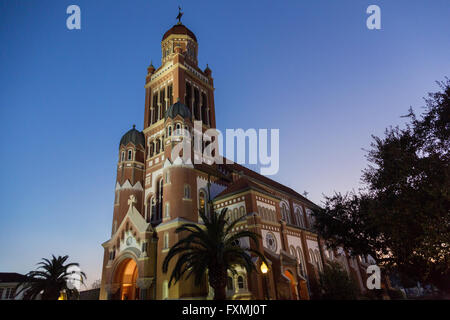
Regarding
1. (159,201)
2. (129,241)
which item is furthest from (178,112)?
(129,241)

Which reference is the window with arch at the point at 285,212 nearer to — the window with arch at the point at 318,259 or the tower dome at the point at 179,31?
the window with arch at the point at 318,259

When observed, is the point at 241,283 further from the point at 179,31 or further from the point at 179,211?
the point at 179,31

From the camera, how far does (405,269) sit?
2006 centimetres

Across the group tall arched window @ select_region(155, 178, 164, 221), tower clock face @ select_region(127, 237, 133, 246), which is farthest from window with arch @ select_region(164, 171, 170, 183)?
tower clock face @ select_region(127, 237, 133, 246)

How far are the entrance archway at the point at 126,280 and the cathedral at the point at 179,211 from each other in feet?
0.32

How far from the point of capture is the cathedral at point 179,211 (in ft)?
80.6

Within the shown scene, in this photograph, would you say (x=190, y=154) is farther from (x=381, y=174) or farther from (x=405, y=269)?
(x=405, y=269)

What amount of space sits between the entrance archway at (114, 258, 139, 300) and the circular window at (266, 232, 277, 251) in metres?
14.2

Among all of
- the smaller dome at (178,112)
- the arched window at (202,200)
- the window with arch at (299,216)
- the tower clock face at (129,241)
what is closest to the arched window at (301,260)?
the window with arch at (299,216)

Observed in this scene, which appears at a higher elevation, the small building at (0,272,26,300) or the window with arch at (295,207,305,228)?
the window with arch at (295,207,305,228)

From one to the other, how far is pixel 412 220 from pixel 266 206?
14.8 meters

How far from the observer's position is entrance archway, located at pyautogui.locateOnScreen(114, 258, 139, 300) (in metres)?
27.9

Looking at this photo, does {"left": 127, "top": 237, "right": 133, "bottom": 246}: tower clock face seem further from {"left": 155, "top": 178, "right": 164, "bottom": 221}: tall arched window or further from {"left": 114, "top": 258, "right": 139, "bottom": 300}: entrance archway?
{"left": 155, "top": 178, "right": 164, "bottom": 221}: tall arched window
